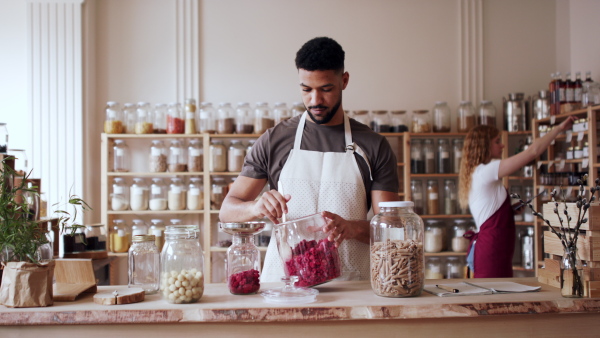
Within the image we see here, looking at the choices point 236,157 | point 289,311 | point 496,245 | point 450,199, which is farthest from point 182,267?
point 450,199

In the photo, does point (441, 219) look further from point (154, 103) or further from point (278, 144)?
point (278, 144)

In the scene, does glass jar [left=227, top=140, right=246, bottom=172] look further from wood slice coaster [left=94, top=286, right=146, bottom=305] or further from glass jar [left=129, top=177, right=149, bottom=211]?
wood slice coaster [left=94, top=286, right=146, bottom=305]

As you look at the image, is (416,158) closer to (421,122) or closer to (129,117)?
(421,122)

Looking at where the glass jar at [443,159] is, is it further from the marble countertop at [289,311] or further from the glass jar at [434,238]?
the marble countertop at [289,311]

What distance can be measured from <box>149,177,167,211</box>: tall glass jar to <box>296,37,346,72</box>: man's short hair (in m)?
2.79

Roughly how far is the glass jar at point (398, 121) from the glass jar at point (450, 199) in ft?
1.87

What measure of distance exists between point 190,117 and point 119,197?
0.83 meters

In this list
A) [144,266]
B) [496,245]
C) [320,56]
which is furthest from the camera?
[496,245]

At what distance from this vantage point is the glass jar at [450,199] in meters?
4.64

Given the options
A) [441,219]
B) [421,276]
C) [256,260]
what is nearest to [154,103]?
[441,219]

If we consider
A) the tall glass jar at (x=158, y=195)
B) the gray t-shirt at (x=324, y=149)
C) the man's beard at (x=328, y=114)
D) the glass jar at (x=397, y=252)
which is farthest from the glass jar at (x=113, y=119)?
the glass jar at (x=397, y=252)

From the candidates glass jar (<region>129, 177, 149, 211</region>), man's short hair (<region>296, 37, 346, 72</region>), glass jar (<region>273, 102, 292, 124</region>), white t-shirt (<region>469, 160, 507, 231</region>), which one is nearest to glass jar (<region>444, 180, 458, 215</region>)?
white t-shirt (<region>469, 160, 507, 231</region>)

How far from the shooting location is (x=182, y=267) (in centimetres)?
164

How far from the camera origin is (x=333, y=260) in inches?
68.2
